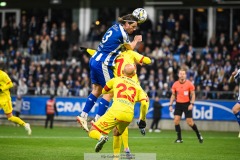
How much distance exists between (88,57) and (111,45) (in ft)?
77.7

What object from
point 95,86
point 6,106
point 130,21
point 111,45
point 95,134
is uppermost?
point 130,21

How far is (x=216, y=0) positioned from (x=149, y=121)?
27.3ft

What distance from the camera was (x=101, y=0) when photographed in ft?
136

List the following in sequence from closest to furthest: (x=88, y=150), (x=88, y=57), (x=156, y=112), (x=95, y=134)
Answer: (x=95, y=134), (x=88, y=150), (x=156, y=112), (x=88, y=57)

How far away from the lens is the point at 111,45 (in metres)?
16.2

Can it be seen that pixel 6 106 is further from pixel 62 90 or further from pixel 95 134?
pixel 62 90

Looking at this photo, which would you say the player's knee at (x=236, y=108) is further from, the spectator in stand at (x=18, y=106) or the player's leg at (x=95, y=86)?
the spectator in stand at (x=18, y=106)

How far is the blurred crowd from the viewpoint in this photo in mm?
35500

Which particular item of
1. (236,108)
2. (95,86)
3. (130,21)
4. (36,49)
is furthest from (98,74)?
(36,49)

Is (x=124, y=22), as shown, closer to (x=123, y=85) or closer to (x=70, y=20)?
(x=123, y=85)

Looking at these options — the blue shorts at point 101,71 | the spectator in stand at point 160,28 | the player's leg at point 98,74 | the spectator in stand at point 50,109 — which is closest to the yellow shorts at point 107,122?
the player's leg at point 98,74

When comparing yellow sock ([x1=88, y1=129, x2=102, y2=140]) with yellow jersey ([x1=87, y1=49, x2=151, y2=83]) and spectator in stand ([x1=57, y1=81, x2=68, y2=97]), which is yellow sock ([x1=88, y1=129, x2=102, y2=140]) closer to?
yellow jersey ([x1=87, y1=49, x2=151, y2=83])

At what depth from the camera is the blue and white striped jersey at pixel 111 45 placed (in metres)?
16.2

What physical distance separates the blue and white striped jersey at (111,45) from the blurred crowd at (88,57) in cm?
1693
